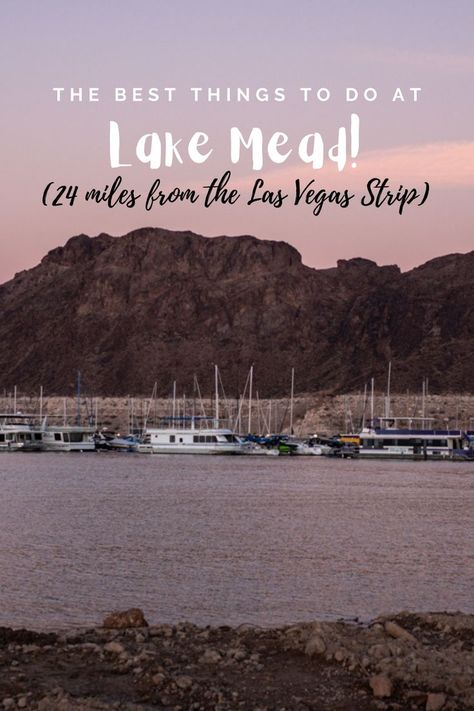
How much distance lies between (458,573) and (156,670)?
15768 millimetres

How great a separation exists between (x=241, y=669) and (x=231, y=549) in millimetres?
19990

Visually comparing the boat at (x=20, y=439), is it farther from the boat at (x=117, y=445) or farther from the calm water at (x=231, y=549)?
the calm water at (x=231, y=549)

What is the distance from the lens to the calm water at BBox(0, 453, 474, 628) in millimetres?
23625

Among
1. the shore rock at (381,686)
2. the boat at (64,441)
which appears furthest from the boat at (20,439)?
the shore rock at (381,686)

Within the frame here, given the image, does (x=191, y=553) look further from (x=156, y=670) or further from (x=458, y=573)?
(x=156, y=670)

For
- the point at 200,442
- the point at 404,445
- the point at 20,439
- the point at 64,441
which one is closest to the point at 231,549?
the point at 404,445

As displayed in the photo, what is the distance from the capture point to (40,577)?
2714 centimetres

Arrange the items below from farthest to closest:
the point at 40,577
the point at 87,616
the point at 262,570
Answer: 1. the point at 262,570
2. the point at 40,577
3. the point at 87,616

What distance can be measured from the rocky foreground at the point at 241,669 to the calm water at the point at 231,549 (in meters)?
4.79

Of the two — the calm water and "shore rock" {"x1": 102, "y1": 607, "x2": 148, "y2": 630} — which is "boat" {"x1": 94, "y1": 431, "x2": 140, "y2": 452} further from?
"shore rock" {"x1": 102, "y1": 607, "x2": 148, "y2": 630}

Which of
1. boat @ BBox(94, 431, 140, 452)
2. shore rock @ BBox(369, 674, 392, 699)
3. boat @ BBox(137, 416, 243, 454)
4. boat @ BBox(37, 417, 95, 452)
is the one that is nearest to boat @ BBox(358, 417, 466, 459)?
boat @ BBox(137, 416, 243, 454)

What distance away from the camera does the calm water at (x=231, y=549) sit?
23625mm

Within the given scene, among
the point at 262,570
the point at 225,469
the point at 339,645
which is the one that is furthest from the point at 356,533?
the point at 225,469

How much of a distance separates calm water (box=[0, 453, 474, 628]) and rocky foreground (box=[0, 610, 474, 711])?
4.79m
